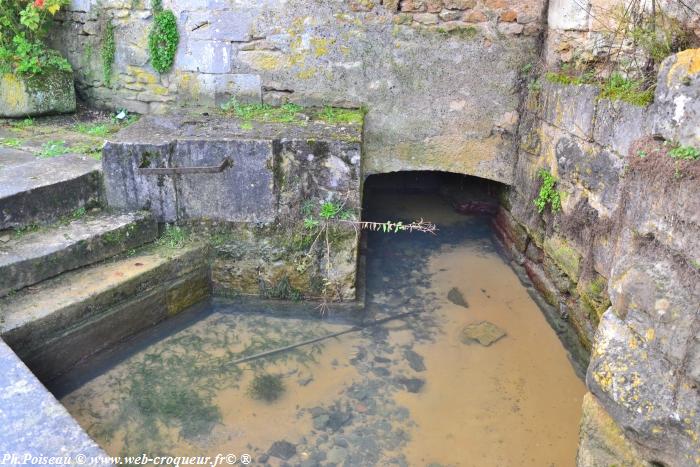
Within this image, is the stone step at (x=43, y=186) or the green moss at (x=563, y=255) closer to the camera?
the stone step at (x=43, y=186)

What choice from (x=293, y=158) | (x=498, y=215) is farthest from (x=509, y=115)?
(x=293, y=158)

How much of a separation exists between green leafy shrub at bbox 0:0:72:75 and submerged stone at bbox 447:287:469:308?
3775 mm

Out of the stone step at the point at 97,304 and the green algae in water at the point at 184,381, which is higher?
the stone step at the point at 97,304

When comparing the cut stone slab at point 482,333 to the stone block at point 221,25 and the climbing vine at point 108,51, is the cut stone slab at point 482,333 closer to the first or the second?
the stone block at point 221,25

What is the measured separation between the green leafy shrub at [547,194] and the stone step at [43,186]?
3126 mm

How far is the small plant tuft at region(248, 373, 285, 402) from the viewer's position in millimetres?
3115

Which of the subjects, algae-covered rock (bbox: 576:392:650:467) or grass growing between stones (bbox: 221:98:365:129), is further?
grass growing between stones (bbox: 221:98:365:129)

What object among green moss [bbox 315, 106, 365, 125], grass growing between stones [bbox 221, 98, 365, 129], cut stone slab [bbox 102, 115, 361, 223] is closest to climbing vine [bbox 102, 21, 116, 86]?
grass growing between stones [bbox 221, 98, 365, 129]

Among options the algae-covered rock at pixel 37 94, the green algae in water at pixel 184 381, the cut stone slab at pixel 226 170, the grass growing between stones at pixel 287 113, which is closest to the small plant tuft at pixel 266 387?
the green algae in water at pixel 184 381

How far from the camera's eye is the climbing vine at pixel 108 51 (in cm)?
488

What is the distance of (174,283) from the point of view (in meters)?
3.69

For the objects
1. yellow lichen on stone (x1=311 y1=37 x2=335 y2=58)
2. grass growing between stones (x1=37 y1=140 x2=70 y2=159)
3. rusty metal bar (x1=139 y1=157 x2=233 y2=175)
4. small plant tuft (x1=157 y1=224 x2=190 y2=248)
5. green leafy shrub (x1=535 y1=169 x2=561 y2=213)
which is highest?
yellow lichen on stone (x1=311 y1=37 x2=335 y2=58)

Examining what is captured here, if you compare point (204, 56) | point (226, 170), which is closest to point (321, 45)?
point (204, 56)

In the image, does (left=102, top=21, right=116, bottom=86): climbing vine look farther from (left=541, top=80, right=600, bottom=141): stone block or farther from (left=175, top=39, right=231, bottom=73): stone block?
(left=541, top=80, right=600, bottom=141): stone block
